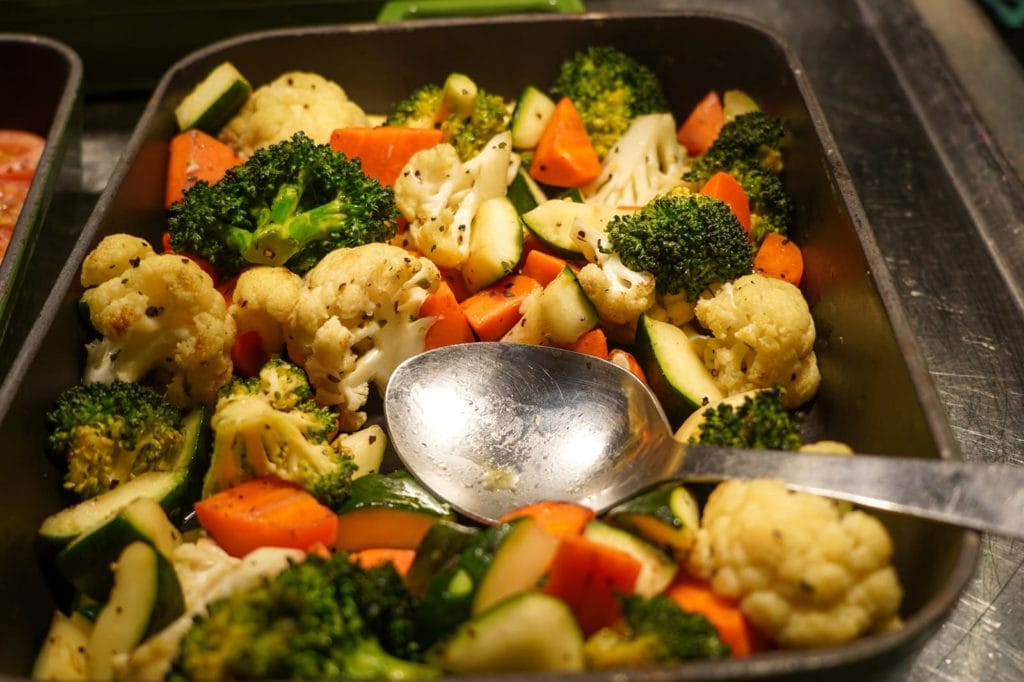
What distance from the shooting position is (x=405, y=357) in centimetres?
194

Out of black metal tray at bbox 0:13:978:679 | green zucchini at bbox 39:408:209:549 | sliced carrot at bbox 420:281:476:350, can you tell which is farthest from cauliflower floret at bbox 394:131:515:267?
green zucchini at bbox 39:408:209:549

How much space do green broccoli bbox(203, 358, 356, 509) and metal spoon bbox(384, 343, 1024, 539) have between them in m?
0.16

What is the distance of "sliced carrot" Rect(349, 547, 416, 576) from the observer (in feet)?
5.14

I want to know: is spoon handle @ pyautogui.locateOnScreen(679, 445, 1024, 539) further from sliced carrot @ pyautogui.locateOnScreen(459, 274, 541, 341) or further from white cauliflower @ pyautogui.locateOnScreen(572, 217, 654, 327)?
sliced carrot @ pyautogui.locateOnScreen(459, 274, 541, 341)

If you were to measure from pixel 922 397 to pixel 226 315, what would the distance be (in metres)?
1.40

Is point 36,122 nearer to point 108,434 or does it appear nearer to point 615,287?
point 108,434

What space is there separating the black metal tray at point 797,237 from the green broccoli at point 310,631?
38 cm

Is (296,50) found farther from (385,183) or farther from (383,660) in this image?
(383,660)

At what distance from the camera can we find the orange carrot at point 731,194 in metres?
2.12

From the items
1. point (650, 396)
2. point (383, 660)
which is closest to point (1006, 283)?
point (650, 396)

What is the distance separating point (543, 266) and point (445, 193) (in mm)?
308

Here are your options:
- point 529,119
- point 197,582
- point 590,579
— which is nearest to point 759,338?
point 590,579

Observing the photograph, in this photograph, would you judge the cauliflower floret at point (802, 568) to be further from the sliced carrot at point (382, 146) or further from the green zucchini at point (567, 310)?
the sliced carrot at point (382, 146)

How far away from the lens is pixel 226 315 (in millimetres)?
1831
